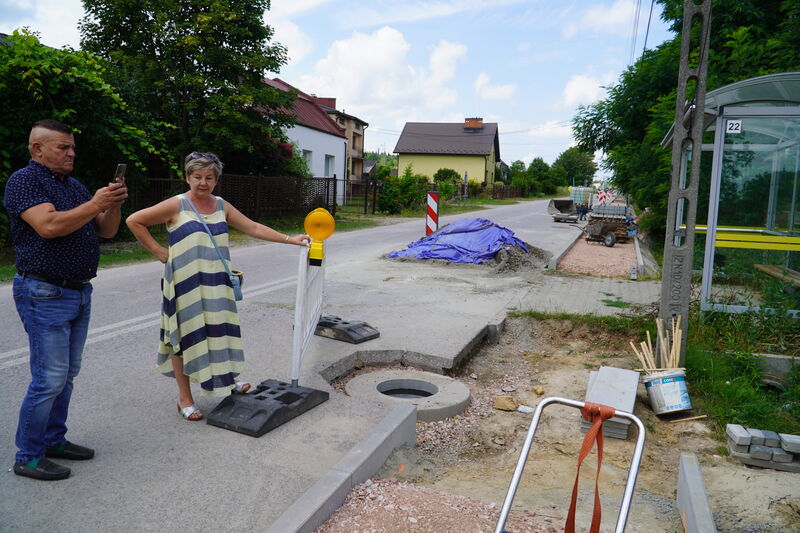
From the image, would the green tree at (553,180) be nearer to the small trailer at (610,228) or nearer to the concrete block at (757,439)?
the small trailer at (610,228)

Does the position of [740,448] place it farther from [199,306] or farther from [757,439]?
[199,306]

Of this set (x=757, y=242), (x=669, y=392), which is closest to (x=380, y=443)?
(x=669, y=392)

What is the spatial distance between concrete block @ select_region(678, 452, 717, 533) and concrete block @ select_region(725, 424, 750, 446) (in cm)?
63

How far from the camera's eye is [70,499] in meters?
2.99

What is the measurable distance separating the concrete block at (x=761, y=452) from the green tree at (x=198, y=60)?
1664 centimetres

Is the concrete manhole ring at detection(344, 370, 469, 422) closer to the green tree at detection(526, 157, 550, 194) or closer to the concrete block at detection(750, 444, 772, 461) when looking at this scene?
the concrete block at detection(750, 444, 772, 461)

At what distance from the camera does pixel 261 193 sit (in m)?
20.0

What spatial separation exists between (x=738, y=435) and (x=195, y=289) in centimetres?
394

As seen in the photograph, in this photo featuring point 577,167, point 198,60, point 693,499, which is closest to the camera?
point 693,499

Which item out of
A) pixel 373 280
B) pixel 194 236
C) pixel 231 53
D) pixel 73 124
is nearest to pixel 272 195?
pixel 231 53

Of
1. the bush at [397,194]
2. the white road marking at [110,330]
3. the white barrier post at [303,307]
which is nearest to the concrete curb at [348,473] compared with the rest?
the white barrier post at [303,307]

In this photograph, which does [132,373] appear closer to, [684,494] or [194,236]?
[194,236]

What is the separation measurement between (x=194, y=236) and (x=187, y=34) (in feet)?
53.7

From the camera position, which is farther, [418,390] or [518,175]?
[518,175]
